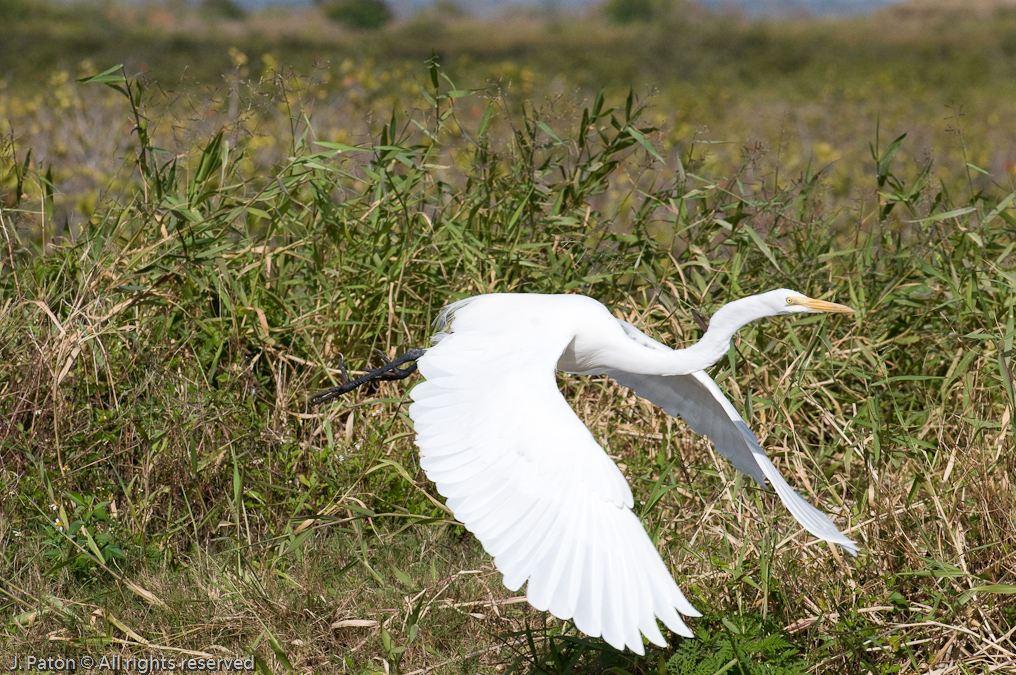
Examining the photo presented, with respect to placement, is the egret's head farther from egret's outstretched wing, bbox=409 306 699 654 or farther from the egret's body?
egret's outstretched wing, bbox=409 306 699 654

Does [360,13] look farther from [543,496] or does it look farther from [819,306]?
[543,496]

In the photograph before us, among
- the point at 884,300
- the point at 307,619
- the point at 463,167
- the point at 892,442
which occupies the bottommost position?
the point at 307,619

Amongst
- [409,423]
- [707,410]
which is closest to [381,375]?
[409,423]

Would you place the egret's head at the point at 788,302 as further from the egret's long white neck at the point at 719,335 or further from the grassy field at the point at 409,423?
the grassy field at the point at 409,423

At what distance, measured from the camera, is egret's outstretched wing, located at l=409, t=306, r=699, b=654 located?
6.21ft

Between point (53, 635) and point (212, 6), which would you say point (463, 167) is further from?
point (212, 6)

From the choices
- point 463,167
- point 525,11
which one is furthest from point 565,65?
point 525,11

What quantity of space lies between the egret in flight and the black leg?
0.78 ft

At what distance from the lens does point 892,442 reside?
11.5ft

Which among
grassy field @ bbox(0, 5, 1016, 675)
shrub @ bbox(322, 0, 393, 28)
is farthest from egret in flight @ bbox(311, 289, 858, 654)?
shrub @ bbox(322, 0, 393, 28)

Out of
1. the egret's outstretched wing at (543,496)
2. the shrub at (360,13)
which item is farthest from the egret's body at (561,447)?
the shrub at (360,13)

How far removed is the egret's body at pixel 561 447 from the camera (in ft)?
6.29

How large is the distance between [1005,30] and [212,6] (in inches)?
1114

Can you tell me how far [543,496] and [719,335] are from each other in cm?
88
